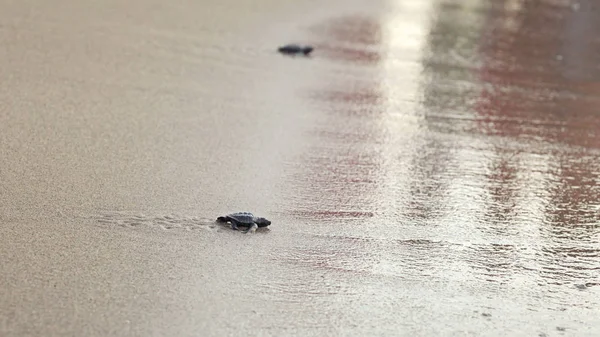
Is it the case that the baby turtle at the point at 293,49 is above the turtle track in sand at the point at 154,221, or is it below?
above

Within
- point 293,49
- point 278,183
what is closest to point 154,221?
point 278,183

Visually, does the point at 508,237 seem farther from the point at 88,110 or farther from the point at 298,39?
the point at 298,39

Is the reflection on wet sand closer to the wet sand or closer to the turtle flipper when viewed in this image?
the wet sand

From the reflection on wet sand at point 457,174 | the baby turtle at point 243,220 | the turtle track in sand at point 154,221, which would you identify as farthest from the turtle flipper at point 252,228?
the reflection on wet sand at point 457,174

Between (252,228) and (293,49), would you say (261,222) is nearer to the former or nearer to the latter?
(252,228)

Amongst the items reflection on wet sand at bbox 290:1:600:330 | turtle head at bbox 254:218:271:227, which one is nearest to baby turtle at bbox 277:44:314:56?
reflection on wet sand at bbox 290:1:600:330

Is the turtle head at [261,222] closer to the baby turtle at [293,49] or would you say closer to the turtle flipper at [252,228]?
the turtle flipper at [252,228]
